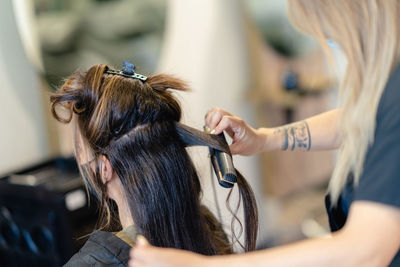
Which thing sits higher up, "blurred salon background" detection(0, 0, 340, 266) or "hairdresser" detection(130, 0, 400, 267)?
"hairdresser" detection(130, 0, 400, 267)

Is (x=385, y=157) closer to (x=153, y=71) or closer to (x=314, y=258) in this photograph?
(x=314, y=258)

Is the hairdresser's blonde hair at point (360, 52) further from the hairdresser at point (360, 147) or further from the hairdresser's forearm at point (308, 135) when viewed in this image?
the hairdresser's forearm at point (308, 135)

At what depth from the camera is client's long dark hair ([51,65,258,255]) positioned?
1.07m

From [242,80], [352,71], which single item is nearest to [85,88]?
[352,71]

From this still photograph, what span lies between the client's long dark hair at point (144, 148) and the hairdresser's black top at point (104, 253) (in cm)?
7

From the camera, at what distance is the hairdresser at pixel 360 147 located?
0.73 m

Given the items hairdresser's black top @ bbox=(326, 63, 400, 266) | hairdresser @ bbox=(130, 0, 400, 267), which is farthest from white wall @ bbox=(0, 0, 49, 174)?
hairdresser's black top @ bbox=(326, 63, 400, 266)

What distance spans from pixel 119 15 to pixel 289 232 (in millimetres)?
1970

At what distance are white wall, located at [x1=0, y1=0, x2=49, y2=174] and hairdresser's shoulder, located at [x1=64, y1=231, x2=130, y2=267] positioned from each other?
1.11 metres

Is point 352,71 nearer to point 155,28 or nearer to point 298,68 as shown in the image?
point 155,28

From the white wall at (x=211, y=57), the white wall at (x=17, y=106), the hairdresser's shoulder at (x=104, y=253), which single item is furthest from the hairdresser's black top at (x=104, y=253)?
the white wall at (x=211, y=57)

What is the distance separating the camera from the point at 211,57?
277cm

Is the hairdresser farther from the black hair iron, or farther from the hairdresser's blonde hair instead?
the black hair iron

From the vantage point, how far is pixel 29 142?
211 centimetres
